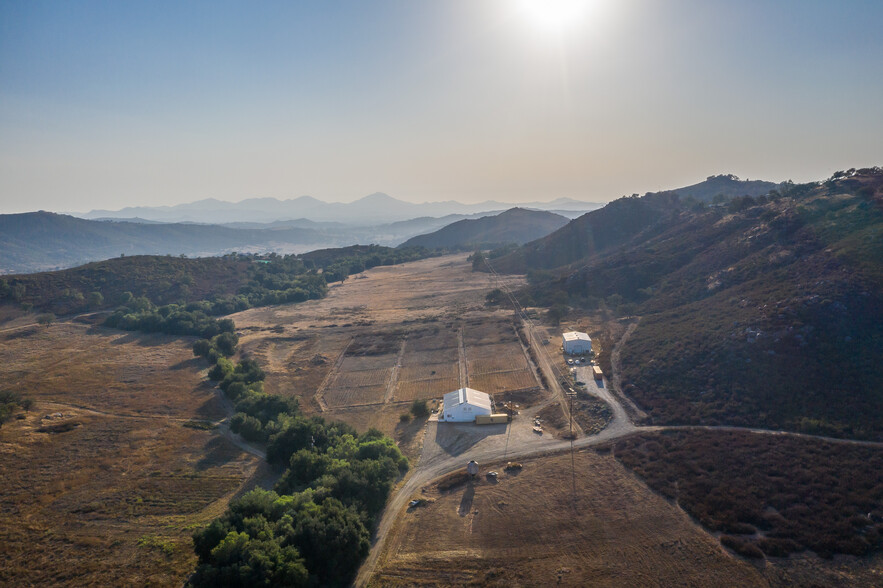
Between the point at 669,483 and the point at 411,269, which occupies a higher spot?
the point at 411,269

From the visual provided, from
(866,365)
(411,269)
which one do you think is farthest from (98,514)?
(411,269)

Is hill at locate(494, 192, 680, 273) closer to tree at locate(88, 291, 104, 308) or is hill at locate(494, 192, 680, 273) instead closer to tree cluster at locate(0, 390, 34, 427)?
tree at locate(88, 291, 104, 308)

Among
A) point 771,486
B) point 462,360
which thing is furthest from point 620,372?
point 771,486

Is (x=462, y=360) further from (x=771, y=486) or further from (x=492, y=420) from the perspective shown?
(x=771, y=486)

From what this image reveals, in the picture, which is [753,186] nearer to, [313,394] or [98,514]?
[313,394]

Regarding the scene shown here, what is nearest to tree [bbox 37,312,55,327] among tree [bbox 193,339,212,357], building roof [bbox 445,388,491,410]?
tree [bbox 193,339,212,357]

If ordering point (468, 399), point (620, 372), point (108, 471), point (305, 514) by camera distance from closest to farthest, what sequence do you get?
point (305, 514)
point (108, 471)
point (468, 399)
point (620, 372)

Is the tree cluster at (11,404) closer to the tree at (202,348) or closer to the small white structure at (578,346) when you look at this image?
the tree at (202,348)
